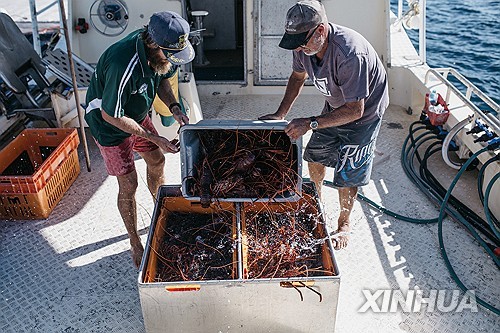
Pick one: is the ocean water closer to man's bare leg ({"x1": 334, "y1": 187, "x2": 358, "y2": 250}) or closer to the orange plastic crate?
man's bare leg ({"x1": 334, "y1": 187, "x2": 358, "y2": 250})

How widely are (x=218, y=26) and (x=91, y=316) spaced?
5344mm

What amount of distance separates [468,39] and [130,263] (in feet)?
35.8

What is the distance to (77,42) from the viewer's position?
559cm

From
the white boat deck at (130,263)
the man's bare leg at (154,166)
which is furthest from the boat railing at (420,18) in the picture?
the man's bare leg at (154,166)

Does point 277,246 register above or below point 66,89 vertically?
below

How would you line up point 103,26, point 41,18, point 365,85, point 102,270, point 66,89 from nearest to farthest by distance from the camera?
point 365,85 → point 102,270 → point 66,89 → point 103,26 → point 41,18

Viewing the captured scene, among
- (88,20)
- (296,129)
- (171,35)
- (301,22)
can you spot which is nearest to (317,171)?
(296,129)

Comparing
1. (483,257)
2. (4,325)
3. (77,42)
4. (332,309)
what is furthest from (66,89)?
(483,257)

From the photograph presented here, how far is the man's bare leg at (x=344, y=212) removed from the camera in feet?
11.5

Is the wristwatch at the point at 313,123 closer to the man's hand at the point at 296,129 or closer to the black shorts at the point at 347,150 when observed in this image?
the man's hand at the point at 296,129

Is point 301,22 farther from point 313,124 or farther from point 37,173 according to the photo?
point 37,173

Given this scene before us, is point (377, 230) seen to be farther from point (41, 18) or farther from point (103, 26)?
point (41, 18)

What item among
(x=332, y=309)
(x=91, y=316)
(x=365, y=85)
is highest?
(x=365, y=85)

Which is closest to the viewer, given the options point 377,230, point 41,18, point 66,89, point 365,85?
point 365,85
